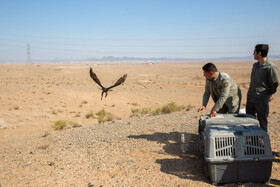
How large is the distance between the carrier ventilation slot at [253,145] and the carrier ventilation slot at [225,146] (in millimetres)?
170

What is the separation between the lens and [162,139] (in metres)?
5.73

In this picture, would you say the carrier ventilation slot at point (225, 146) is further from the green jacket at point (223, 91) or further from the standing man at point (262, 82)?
the standing man at point (262, 82)

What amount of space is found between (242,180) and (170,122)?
3.91 metres

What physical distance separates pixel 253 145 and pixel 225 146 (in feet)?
1.22

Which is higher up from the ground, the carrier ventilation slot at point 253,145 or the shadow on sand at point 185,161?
the carrier ventilation slot at point 253,145

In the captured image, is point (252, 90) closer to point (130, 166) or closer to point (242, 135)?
point (242, 135)

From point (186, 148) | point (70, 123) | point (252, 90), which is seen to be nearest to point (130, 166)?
point (186, 148)

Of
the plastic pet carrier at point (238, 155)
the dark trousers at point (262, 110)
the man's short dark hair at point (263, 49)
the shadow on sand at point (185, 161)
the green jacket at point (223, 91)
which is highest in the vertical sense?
the man's short dark hair at point (263, 49)

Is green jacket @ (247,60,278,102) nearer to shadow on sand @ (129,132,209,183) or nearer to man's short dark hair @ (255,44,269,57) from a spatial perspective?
man's short dark hair @ (255,44,269,57)

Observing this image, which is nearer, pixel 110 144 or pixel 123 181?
pixel 123 181

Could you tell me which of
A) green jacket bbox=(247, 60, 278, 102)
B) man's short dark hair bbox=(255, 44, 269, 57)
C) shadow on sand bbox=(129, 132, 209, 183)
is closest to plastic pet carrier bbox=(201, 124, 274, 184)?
shadow on sand bbox=(129, 132, 209, 183)

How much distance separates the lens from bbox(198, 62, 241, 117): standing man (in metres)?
4.20

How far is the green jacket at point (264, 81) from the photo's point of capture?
4.07 metres

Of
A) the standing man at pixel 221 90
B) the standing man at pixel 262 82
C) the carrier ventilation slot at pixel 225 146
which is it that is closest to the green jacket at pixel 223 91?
the standing man at pixel 221 90
